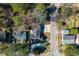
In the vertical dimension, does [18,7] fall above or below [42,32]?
above

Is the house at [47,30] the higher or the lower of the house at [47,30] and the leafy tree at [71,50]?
the higher

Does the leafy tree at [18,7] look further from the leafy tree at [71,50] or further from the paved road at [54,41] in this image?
the leafy tree at [71,50]

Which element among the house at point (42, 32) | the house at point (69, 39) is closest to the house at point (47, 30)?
the house at point (42, 32)

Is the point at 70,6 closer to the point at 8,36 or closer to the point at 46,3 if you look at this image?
the point at 46,3

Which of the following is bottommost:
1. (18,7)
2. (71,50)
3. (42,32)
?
(71,50)

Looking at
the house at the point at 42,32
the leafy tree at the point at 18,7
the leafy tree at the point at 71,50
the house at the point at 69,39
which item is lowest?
the leafy tree at the point at 71,50

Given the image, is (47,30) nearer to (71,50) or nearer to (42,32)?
(42,32)

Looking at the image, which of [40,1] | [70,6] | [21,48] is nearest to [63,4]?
[70,6]

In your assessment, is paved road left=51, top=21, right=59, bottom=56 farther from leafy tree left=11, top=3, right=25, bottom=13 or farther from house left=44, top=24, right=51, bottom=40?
leafy tree left=11, top=3, right=25, bottom=13

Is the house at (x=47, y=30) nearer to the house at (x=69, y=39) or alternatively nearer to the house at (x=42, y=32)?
the house at (x=42, y=32)

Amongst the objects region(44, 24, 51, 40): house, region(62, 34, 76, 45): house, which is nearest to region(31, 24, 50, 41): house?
region(44, 24, 51, 40): house

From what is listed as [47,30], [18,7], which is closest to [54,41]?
[47,30]
